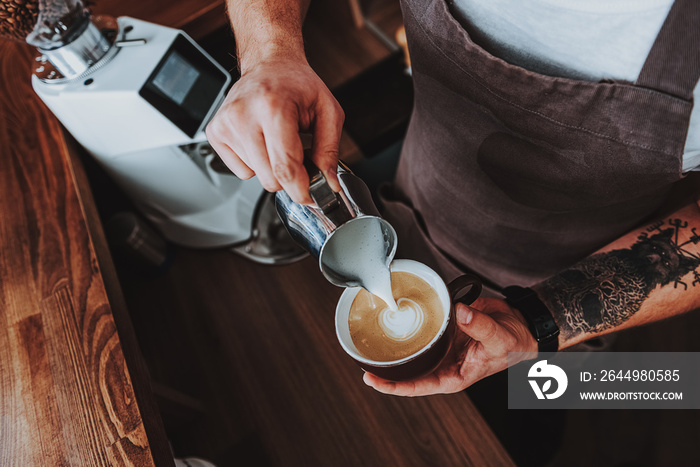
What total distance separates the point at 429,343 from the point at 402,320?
15 cm

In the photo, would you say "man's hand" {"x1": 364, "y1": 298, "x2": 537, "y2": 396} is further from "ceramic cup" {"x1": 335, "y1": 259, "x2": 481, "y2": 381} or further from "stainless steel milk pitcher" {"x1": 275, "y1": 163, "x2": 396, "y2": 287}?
"stainless steel milk pitcher" {"x1": 275, "y1": 163, "x2": 396, "y2": 287}

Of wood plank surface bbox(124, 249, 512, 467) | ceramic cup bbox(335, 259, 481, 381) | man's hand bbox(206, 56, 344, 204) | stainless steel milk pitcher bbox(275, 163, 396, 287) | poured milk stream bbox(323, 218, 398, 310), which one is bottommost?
wood plank surface bbox(124, 249, 512, 467)

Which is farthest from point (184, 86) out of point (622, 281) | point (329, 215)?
point (622, 281)

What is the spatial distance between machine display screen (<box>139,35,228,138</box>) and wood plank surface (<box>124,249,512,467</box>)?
0.56 meters

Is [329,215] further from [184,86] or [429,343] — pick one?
[184,86]

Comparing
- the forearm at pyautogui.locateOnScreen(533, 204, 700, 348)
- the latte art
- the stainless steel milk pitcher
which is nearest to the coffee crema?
the latte art

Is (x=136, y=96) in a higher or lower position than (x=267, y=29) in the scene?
lower

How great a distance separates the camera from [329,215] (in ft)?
2.29

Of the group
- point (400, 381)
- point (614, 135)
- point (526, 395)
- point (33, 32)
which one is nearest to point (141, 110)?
point (33, 32)

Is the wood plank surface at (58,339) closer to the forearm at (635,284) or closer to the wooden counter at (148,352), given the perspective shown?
the wooden counter at (148,352)

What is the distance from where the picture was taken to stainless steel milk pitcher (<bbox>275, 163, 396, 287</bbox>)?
70 cm

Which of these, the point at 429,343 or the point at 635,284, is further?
the point at 635,284

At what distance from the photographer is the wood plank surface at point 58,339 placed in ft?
3.07

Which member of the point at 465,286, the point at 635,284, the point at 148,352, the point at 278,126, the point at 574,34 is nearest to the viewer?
the point at 278,126
